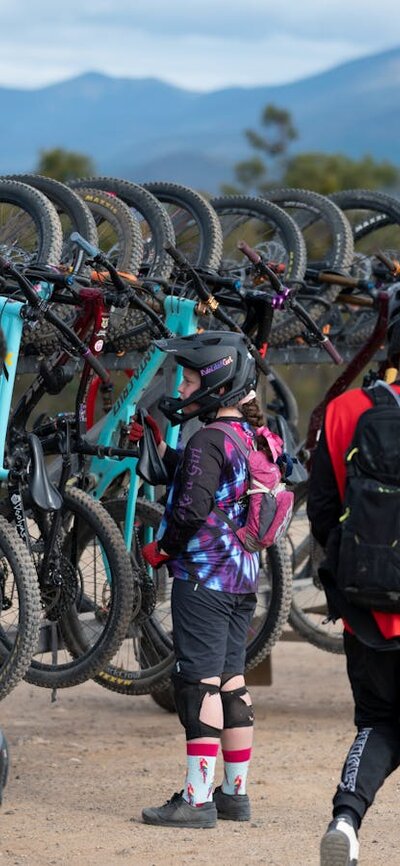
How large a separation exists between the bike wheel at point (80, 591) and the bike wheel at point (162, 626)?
26 centimetres

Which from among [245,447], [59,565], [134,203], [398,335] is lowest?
[59,565]

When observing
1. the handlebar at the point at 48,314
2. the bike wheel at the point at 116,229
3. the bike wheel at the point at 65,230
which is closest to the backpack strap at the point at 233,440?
the handlebar at the point at 48,314

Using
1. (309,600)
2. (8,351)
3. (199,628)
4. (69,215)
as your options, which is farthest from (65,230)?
(199,628)

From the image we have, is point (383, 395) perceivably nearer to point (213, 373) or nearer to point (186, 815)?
point (213, 373)

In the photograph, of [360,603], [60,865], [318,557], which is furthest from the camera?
[318,557]

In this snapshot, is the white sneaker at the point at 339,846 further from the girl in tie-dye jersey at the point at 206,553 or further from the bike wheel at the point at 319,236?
the bike wheel at the point at 319,236

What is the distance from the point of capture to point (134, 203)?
27.8 feet

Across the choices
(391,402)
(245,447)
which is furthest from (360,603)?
(245,447)

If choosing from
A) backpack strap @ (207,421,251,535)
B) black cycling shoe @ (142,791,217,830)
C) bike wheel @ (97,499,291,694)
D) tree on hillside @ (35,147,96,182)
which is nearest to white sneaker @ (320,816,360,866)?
black cycling shoe @ (142,791,217,830)

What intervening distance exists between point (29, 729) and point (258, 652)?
1.67 meters

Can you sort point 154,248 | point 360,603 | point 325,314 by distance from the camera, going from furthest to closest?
point 325,314, point 154,248, point 360,603

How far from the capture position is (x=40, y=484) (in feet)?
21.5

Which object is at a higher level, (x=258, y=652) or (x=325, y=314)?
(x=325, y=314)

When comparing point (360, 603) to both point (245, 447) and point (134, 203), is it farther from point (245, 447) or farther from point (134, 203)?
point (134, 203)
